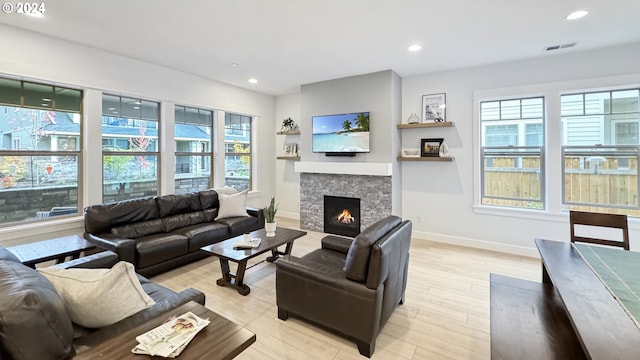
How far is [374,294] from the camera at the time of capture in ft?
6.45

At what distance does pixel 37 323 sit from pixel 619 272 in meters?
2.97

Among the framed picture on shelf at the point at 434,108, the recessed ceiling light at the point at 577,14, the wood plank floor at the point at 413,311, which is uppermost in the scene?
the recessed ceiling light at the point at 577,14

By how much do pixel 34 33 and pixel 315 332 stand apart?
453cm

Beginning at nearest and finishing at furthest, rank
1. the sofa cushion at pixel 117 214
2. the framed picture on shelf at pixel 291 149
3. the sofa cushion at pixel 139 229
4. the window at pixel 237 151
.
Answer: the sofa cushion at pixel 117 214, the sofa cushion at pixel 139 229, the window at pixel 237 151, the framed picture on shelf at pixel 291 149

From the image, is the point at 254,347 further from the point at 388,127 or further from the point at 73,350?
the point at 388,127

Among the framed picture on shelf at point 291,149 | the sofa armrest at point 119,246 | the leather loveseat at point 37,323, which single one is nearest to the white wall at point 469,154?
the framed picture on shelf at point 291,149

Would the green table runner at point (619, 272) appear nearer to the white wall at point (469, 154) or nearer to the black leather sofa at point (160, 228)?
the white wall at point (469, 154)

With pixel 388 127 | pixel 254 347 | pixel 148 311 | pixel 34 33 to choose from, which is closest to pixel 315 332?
pixel 254 347

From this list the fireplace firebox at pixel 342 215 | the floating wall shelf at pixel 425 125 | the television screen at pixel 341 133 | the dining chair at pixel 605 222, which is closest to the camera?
the dining chair at pixel 605 222


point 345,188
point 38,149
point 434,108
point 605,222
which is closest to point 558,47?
point 434,108

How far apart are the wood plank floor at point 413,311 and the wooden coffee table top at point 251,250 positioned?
42 centimetres

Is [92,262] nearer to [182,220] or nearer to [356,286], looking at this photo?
[182,220]

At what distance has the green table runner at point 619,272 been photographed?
1382mm

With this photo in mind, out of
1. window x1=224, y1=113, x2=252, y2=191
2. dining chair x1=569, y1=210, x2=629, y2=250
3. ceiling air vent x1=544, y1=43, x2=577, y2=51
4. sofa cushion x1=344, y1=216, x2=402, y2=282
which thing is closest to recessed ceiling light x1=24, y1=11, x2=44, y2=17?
window x1=224, y1=113, x2=252, y2=191
